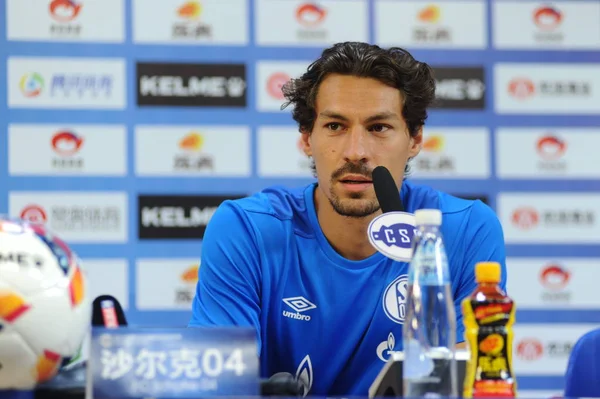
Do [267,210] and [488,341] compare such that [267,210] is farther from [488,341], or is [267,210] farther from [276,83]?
[276,83]

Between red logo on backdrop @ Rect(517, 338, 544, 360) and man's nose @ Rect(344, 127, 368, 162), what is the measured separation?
1.67 m

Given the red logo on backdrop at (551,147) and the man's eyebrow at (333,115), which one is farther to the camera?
the red logo on backdrop at (551,147)

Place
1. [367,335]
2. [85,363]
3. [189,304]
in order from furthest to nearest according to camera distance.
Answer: [189,304]
[367,335]
[85,363]

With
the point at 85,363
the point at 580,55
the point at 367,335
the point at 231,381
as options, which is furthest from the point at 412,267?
the point at 580,55

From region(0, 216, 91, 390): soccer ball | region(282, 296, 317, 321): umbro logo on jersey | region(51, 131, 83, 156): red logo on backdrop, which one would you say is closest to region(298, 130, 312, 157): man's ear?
region(282, 296, 317, 321): umbro logo on jersey

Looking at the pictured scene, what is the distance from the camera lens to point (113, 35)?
303cm

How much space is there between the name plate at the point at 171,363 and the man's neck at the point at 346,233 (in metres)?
0.88

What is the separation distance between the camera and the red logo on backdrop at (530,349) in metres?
3.15

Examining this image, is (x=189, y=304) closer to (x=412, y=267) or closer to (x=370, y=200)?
Answer: (x=370, y=200)

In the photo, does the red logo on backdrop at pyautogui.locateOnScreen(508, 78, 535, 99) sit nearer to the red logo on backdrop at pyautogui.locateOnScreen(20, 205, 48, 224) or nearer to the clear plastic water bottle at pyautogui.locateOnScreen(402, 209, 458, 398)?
Result: the red logo on backdrop at pyautogui.locateOnScreen(20, 205, 48, 224)

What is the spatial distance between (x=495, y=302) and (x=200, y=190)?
211 centimetres

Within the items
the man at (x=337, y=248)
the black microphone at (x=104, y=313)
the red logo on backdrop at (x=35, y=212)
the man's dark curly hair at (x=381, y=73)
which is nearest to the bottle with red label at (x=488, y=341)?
the black microphone at (x=104, y=313)

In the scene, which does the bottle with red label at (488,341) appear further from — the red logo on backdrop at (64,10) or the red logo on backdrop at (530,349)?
the red logo on backdrop at (64,10)

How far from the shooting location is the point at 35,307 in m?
0.91
